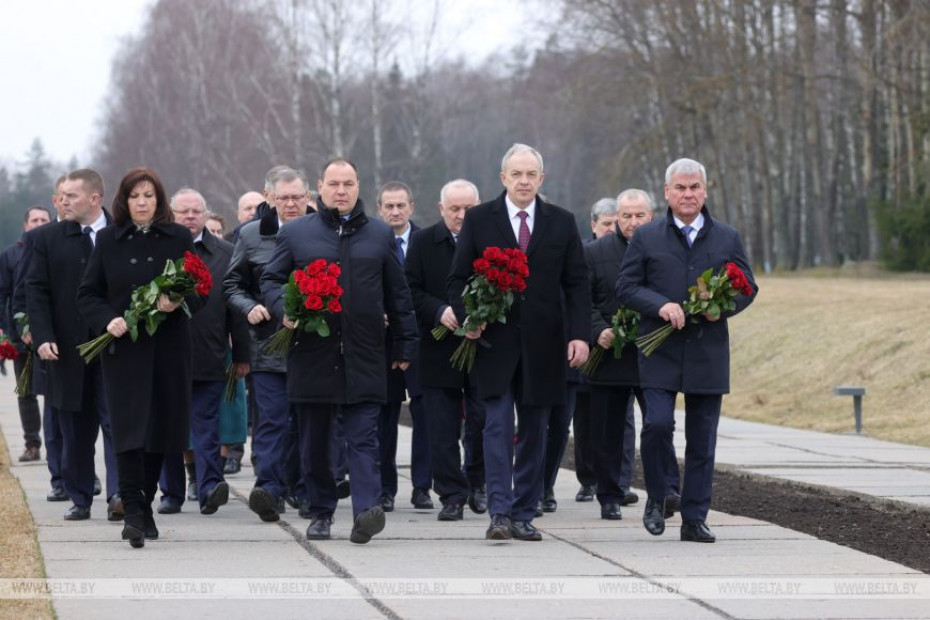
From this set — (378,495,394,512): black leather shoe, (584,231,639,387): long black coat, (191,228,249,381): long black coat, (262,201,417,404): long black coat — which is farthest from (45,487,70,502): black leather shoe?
(584,231,639,387): long black coat

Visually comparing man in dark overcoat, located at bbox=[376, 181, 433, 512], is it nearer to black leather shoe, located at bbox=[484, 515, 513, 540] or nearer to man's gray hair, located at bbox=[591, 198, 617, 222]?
man's gray hair, located at bbox=[591, 198, 617, 222]

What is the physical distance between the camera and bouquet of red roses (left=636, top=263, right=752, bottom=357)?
9.73m

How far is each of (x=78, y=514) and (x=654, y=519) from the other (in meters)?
3.55


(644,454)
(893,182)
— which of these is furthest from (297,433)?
(893,182)

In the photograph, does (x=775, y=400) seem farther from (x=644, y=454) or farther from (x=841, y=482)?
(x=644, y=454)

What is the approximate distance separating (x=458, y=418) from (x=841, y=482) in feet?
11.6

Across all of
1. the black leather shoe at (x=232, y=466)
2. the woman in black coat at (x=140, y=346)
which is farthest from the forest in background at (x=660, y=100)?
the woman in black coat at (x=140, y=346)

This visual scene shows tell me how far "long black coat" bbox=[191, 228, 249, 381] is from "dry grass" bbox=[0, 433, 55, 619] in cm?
149

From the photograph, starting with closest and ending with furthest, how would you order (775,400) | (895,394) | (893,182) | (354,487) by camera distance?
(354,487) < (895,394) < (775,400) < (893,182)

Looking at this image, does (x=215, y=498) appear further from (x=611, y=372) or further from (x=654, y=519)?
(x=654, y=519)

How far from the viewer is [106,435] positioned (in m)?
11.2

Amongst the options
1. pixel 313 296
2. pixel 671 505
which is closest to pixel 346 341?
pixel 313 296

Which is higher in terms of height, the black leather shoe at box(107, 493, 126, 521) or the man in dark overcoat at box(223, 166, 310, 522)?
the man in dark overcoat at box(223, 166, 310, 522)

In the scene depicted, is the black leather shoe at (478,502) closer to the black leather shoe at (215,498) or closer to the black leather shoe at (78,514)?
the black leather shoe at (215,498)
